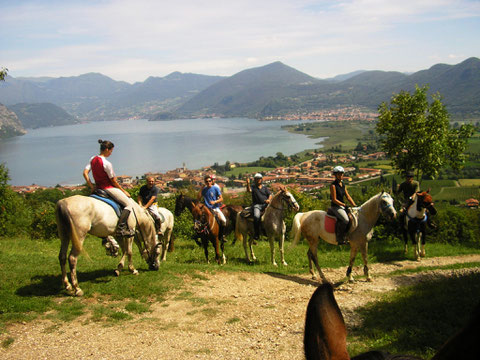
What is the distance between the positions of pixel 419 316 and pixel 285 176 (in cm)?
6129

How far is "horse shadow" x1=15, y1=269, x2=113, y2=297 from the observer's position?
24.2 feet

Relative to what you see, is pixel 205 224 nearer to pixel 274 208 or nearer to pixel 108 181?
pixel 274 208

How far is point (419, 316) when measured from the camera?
19.4 feet

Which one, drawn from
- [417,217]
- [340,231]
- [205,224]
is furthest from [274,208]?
[417,217]

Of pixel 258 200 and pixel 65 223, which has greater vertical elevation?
pixel 65 223

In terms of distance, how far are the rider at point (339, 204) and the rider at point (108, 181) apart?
5093mm

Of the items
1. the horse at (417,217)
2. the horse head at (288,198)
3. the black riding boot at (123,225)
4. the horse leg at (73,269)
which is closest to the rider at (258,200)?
the horse head at (288,198)

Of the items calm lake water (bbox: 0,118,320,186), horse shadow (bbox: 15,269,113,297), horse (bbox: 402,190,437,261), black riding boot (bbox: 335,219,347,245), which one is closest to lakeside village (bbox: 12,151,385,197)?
calm lake water (bbox: 0,118,320,186)

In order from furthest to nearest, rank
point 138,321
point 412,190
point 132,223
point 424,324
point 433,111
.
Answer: point 433,111, point 412,190, point 132,223, point 138,321, point 424,324

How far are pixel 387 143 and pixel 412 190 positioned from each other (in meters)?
5.37

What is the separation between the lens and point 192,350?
568 cm

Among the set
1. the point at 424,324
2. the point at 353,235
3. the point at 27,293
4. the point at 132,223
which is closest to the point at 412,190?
the point at 353,235

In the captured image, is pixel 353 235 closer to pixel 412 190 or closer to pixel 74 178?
pixel 412 190

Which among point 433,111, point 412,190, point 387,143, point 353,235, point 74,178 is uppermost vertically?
point 433,111
